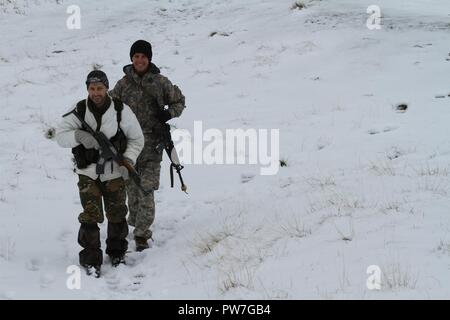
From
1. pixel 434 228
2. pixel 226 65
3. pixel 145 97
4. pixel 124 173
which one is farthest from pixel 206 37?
pixel 434 228

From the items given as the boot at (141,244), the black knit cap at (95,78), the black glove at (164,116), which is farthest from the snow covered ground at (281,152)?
the black knit cap at (95,78)

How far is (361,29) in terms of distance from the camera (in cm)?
1301

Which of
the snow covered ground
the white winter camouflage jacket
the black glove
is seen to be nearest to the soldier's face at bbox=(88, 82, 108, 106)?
the white winter camouflage jacket

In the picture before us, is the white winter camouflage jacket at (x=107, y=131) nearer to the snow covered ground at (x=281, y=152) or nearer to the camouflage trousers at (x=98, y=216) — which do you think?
the camouflage trousers at (x=98, y=216)

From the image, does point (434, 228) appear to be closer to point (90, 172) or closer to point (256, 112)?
point (90, 172)

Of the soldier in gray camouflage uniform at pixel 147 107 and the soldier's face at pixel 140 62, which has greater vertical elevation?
the soldier's face at pixel 140 62

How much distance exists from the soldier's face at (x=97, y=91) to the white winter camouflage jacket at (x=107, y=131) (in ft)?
0.45

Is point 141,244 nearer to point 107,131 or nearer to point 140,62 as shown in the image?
point 107,131

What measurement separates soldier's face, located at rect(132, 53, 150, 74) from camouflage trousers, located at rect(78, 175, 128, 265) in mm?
1358

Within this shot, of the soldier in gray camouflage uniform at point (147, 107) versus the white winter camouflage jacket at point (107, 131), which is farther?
the soldier in gray camouflage uniform at point (147, 107)

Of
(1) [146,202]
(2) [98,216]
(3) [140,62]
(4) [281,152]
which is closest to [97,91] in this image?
(3) [140,62]

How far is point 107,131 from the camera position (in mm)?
5344

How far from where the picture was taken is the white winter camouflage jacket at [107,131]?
17.2 feet

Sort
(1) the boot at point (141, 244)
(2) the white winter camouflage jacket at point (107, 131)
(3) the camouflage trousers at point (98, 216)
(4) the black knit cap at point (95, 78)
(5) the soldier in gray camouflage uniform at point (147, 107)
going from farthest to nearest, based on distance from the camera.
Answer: (1) the boot at point (141, 244) → (5) the soldier in gray camouflage uniform at point (147, 107) → (3) the camouflage trousers at point (98, 216) → (2) the white winter camouflage jacket at point (107, 131) → (4) the black knit cap at point (95, 78)
